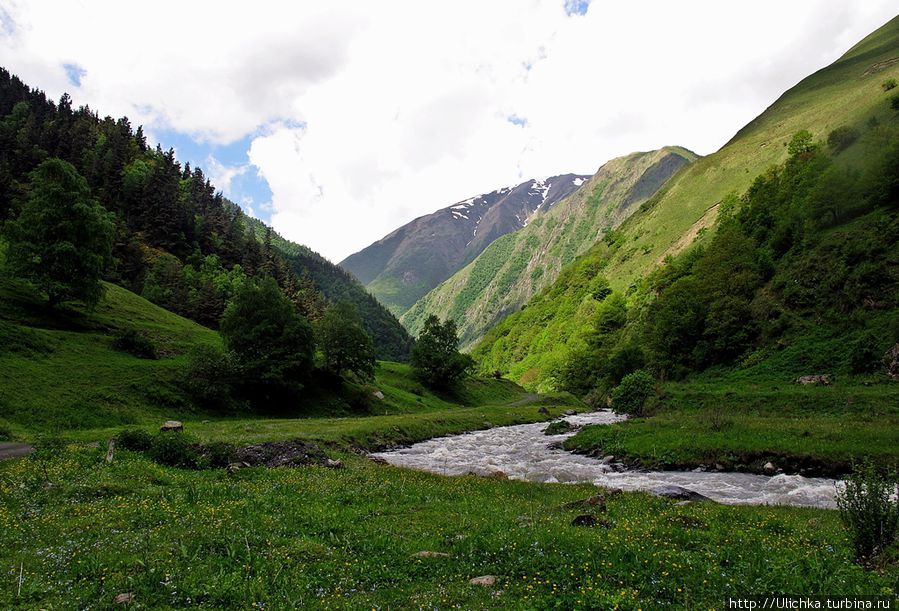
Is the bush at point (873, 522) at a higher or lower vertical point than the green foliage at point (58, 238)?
lower

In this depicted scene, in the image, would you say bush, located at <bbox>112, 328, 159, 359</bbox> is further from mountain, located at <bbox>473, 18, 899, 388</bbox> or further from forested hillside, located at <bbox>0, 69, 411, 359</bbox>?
mountain, located at <bbox>473, 18, 899, 388</bbox>

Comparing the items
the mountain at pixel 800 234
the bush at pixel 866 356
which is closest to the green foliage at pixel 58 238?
the bush at pixel 866 356

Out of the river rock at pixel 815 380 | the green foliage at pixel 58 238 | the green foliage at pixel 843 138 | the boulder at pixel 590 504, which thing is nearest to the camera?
the boulder at pixel 590 504

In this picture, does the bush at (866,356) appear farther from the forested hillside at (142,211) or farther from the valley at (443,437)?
the forested hillside at (142,211)

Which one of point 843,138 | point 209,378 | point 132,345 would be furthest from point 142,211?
point 843,138

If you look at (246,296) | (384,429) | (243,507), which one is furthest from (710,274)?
(243,507)

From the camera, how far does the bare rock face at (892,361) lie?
146ft

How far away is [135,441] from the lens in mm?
28266

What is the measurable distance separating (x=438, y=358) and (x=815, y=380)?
7180cm

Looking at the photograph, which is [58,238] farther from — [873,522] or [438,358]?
[873,522]

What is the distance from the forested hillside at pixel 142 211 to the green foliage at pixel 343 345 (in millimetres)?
56715

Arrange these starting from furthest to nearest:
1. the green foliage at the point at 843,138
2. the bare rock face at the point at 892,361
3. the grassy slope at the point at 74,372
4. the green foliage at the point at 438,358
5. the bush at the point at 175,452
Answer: the green foliage at the point at 438,358, the green foliage at the point at 843,138, the bare rock face at the point at 892,361, the grassy slope at the point at 74,372, the bush at the point at 175,452

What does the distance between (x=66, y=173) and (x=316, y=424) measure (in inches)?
1966

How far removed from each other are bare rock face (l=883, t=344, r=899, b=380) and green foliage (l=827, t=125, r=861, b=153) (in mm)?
Answer: 73896
